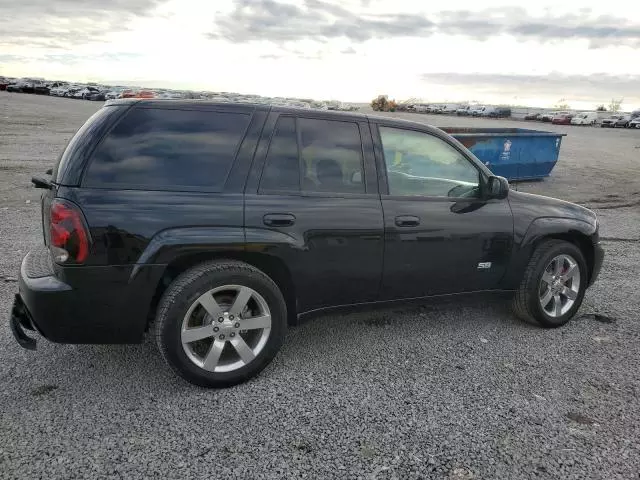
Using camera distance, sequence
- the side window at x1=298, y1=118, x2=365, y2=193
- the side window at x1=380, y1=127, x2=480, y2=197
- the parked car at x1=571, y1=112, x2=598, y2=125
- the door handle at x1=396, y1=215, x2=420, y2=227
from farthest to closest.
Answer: the parked car at x1=571, y1=112, x2=598, y2=125
the side window at x1=380, y1=127, x2=480, y2=197
the door handle at x1=396, y1=215, x2=420, y2=227
the side window at x1=298, y1=118, x2=365, y2=193

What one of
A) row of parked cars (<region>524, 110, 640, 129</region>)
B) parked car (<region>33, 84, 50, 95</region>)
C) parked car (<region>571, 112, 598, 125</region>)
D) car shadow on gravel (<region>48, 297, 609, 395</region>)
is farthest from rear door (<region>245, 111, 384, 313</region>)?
parked car (<region>33, 84, 50, 95</region>)

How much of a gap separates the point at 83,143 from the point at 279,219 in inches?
49.4

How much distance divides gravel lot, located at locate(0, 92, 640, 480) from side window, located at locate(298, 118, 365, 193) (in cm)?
126

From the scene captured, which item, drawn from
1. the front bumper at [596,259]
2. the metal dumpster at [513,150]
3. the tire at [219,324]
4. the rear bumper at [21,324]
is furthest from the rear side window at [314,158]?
the metal dumpster at [513,150]

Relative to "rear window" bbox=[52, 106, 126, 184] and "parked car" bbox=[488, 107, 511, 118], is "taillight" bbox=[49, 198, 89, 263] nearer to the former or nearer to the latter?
"rear window" bbox=[52, 106, 126, 184]

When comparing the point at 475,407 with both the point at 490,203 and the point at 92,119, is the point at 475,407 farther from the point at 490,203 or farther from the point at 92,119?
the point at 92,119

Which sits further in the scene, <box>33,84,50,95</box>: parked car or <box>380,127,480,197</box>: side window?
<box>33,84,50,95</box>: parked car

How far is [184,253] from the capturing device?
3148 mm

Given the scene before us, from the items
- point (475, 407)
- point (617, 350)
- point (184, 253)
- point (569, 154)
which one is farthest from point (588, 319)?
point (569, 154)

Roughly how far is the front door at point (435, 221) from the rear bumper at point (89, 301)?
1.66m

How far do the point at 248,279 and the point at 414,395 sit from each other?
4.21 ft

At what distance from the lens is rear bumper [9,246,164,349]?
3008 mm

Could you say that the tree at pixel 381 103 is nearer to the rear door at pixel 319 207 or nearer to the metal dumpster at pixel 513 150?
the metal dumpster at pixel 513 150

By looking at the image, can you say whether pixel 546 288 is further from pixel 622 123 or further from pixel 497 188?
pixel 622 123
